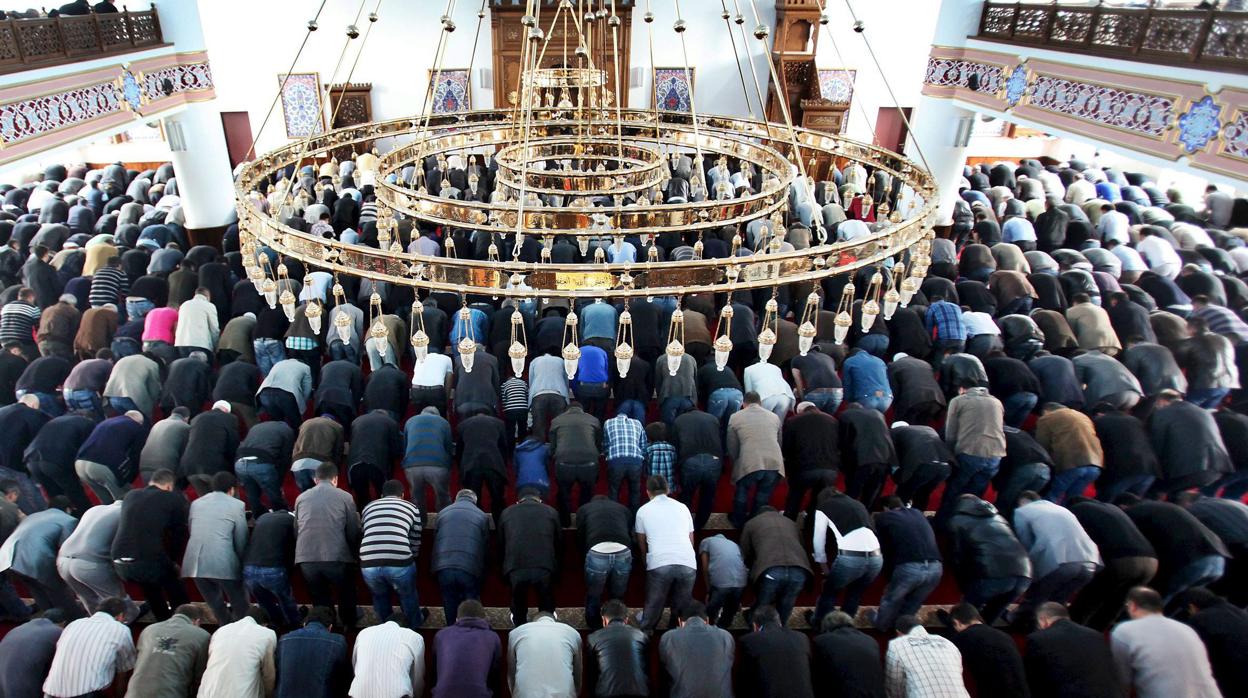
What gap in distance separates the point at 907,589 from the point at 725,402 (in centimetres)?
177

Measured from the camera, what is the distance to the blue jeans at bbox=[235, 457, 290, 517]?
4.62 meters

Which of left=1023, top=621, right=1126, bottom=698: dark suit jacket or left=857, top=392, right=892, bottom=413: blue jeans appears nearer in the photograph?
left=1023, top=621, right=1126, bottom=698: dark suit jacket

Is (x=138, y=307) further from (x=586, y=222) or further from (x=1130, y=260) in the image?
(x=1130, y=260)

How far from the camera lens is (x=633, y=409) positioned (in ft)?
17.2

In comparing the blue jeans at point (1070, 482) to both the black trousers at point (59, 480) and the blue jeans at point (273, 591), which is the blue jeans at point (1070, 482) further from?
the black trousers at point (59, 480)

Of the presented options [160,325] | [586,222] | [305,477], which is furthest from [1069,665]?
[160,325]

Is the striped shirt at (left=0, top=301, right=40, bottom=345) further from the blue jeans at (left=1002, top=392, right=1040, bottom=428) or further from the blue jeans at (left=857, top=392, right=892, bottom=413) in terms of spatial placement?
the blue jeans at (left=1002, top=392, right=1040, bottom=428)

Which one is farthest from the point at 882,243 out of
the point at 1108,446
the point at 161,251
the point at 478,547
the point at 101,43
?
the point at 101,43

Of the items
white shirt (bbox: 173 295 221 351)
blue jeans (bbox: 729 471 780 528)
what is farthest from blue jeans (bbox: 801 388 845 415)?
white shirt (bbox: 173 295 221 351)

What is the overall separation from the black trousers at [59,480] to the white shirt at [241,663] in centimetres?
226

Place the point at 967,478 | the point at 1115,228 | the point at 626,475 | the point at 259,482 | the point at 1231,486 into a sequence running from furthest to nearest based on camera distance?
the point at 1115,228 → the point at 1231,486 → the point at 967,478 → the point at 626,475 → the point at 259,482

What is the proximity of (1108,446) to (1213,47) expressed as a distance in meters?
3.37

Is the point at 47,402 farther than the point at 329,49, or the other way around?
the point at 329,49

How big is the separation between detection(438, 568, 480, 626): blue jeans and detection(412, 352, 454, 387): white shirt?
1732mm
